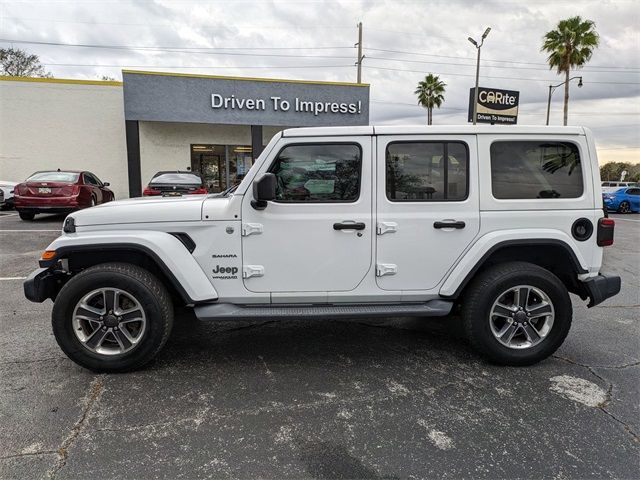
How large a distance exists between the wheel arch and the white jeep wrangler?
0.06 feet

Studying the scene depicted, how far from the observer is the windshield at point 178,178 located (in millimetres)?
12157

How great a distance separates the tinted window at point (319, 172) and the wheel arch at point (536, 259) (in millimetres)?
1132

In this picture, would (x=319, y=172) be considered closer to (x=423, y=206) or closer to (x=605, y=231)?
(x=423, y=206)

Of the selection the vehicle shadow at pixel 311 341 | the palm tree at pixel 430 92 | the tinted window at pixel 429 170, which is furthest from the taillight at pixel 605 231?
the palm tree at pixel 430 92

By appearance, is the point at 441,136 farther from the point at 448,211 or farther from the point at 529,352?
the point at 529,352

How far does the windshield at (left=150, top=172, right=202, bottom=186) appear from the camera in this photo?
479 inches

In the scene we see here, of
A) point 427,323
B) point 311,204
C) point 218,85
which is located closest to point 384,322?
point 427,323

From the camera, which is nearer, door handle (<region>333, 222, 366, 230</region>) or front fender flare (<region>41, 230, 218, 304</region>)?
front fender flare (<region>41, 230, 218, 304</region>)

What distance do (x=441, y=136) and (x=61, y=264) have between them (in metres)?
3.34

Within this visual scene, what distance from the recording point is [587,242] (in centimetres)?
373

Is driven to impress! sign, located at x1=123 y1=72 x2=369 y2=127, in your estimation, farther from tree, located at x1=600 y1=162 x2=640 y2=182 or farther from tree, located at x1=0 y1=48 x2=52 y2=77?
tree, located at x1=600 y1=162 x2=640 y2=182

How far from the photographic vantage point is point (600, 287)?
12.3ft

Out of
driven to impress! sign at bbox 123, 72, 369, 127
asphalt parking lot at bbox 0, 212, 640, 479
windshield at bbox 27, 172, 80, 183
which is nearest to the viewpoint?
asphalt parking lot at bbox 0, 212, 640, 479

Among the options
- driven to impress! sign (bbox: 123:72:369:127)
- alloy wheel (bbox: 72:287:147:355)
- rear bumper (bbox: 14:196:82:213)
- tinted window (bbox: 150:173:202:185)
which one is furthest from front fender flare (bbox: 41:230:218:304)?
driven to impress! sign (bbox: 123:72:369:127)
